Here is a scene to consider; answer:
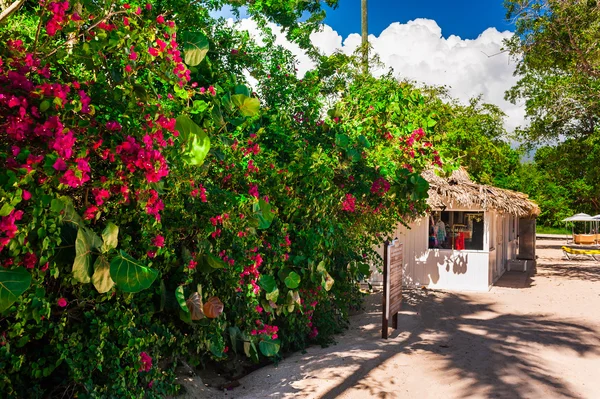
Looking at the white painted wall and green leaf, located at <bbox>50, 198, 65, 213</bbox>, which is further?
the white painted wall

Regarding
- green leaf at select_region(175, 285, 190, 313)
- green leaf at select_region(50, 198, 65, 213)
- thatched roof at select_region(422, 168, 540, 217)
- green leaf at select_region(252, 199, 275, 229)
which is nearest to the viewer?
green leaf at select_region(50, 198, 65, 213)

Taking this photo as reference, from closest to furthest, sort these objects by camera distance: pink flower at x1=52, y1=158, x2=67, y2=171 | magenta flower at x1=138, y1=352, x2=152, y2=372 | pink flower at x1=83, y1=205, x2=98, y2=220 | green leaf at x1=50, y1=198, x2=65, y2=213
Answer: pink flower at x1=52, y1=158, x2=67, y2=171, green leaf at x1=50, y1=198, x2=65, y2=213, pink flower at x1=83, y1=205, x2=98, y2=220, magenta flower at x1=138, y1=352, x2=152, y2=372

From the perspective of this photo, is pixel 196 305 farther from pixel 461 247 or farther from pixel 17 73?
pixel 461 247

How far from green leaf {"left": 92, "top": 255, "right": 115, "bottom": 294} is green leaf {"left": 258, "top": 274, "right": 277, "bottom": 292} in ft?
9.17

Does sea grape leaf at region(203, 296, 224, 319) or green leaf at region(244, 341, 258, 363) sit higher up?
sea grape leaf at region(203, 296, 224, 319)

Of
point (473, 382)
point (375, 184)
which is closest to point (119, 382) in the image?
point (473, 382)

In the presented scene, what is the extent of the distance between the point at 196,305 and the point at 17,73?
7.69ft

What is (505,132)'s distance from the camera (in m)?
31.9

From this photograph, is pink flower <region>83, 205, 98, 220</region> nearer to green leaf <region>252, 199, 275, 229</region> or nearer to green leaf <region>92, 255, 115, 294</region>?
green leaf <region>92, 255, 115, 294</region>

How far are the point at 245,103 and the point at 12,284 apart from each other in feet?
7.62

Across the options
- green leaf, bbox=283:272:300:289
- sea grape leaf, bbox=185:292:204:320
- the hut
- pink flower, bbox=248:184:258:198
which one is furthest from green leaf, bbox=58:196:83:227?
the hut

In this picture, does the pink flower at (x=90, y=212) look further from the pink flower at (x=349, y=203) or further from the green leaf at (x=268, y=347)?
the pink flower at (x=349, y=203)

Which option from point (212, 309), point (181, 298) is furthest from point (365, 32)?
point (181, 298)

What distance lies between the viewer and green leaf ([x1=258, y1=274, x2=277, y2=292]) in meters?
6.16
